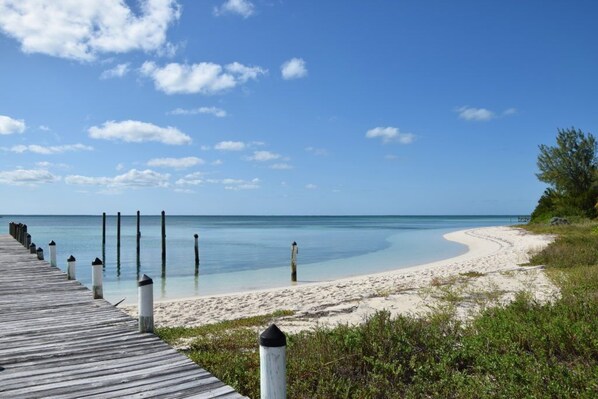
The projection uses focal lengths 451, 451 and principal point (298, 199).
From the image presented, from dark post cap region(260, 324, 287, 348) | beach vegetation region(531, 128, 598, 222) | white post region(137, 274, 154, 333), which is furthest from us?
beach vegetation region(531, 128, 598, 222)

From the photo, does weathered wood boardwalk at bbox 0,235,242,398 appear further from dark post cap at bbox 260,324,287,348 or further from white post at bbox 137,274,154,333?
dark post cap at bbox 260,324,287,348

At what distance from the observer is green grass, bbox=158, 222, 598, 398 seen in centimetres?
469

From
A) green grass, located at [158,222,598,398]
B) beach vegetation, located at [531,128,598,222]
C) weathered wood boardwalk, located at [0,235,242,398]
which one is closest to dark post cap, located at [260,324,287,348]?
weathered wood boardwalk, located at [0,235,242,398]

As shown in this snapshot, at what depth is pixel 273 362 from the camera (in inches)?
145

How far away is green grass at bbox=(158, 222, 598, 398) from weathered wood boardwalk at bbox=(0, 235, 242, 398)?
1.77 ft

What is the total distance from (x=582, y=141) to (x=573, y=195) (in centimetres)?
624

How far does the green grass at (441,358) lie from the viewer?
4688mm

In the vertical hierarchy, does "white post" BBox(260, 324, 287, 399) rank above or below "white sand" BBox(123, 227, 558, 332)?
above

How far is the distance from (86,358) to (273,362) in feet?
10.5

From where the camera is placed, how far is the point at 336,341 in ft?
19.5

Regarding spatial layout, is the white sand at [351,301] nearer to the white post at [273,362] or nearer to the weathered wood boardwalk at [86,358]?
the weathered wood boardwalk at [86,358]

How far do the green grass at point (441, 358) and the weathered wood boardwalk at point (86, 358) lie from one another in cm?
54

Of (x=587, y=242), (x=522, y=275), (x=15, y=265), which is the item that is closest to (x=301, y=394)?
(x=522, y=275)

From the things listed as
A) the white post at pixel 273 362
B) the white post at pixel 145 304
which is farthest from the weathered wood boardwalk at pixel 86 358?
the white post at pixel 273 362
